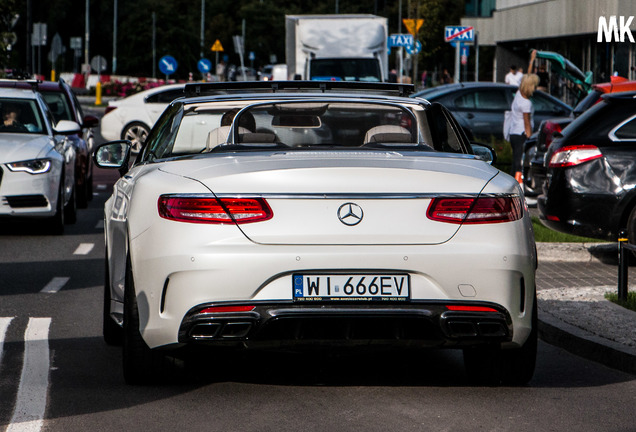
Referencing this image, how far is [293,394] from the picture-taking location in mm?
6484

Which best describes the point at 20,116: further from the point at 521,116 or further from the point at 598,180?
the point at 521,116

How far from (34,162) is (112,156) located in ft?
21.6

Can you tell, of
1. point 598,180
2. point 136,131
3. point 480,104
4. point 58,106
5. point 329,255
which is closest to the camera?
point 329,255

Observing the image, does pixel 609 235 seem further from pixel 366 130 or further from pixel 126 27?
pixel 126 27

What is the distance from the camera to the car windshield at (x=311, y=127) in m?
7.11

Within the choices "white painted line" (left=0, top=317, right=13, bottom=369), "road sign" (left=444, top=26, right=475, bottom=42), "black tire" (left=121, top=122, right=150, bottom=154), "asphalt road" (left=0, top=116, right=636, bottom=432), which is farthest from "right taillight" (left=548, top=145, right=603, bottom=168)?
"road sign" (left=444, top=26, right=475, bottom=42)

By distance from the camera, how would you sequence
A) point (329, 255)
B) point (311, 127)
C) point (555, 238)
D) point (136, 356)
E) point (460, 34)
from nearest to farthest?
point (329, 255) < point (136, 356) < point (311, 127) < point (555, 238) < point (460, 34)

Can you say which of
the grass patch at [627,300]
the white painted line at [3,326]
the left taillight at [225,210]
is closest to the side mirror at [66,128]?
the white painted line at [3,326]

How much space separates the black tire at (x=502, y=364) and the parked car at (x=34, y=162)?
850cm

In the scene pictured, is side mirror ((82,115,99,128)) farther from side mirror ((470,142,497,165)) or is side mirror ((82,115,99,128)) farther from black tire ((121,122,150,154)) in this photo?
side mirror ((470,142,497,165))

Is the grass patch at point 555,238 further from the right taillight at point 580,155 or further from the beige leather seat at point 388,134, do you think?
the beige leather seat at point 388,134

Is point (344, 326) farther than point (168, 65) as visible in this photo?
No

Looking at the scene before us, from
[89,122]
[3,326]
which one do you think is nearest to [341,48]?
[89,122]

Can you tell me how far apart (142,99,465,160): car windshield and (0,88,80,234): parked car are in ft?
22.8
